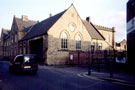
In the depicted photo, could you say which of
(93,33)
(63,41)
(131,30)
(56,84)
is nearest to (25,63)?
(56,84)

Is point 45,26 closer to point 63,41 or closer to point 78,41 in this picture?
point 63,41

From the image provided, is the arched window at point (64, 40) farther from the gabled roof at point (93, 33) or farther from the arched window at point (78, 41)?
the gabled roof at point (93, 33)

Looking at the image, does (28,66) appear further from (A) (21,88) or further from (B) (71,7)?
(B) (71,7)

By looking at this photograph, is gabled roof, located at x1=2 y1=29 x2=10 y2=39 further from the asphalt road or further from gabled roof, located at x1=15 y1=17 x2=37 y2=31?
the asphalt road

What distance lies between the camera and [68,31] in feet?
84.8

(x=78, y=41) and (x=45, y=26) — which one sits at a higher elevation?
A: (x=45, y=26)

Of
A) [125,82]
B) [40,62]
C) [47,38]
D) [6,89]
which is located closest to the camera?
[6,89]

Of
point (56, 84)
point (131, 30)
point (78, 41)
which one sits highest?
point (131, 30)

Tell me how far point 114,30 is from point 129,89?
121 ft

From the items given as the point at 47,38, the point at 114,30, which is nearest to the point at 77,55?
the point at 47,38

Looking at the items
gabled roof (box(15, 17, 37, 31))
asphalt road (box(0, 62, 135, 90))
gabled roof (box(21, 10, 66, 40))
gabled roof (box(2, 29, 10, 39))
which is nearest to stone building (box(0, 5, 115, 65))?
gabled roof (box(21, 10, 66, 40))

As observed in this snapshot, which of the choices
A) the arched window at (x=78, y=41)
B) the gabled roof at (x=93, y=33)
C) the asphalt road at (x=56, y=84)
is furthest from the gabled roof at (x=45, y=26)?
the asphalt road at (x=56, y=84)

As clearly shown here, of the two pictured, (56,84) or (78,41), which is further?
(78,41)

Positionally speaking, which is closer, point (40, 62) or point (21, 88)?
point (21, 88)
